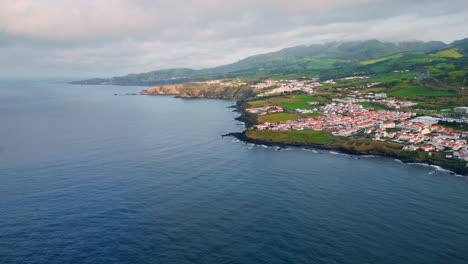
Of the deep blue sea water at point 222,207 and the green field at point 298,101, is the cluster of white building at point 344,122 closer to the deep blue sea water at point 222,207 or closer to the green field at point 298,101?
the green field at point 298,101

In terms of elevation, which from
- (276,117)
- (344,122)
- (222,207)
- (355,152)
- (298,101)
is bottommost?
(355,152)

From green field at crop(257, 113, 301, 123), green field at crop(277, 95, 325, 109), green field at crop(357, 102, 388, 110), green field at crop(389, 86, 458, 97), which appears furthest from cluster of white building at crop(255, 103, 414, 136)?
green field at crop(389, 86, 458, 97)

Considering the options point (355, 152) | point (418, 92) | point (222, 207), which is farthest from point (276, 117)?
point (418, 92)

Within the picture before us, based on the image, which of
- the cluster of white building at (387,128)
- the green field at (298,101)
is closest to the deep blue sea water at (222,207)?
the cluster of white building at (387,128)

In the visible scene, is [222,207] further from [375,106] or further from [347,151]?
[375,106]

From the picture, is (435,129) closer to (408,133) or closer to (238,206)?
(408,133)

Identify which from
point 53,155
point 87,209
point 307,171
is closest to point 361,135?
point 307,171

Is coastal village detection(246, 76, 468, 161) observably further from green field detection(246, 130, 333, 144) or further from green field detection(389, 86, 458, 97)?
green field detection(389, 86, 458, 97)
